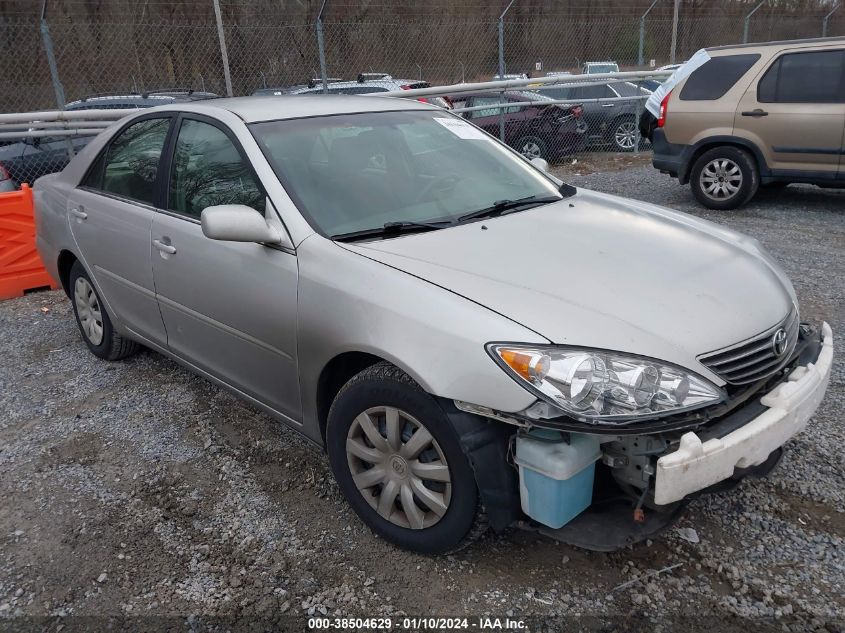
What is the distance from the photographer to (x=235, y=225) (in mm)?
2695

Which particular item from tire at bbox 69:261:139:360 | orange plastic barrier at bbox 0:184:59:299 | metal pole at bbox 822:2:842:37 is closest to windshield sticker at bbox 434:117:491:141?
tire at bbox 69:261:139:360

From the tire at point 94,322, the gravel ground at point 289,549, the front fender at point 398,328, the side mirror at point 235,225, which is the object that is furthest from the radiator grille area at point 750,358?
the tire at point 94,322

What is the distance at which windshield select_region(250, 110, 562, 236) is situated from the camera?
2.93 meters

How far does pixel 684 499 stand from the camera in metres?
2.25

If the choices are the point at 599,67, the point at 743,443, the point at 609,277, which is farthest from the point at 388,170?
the point at 599,67

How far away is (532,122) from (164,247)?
949 cm

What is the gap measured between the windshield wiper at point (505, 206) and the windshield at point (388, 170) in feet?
0.09

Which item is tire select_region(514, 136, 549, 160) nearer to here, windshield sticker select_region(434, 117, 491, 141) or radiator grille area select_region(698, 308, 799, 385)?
windshield sticker select_region(434, 117, 491, 141)

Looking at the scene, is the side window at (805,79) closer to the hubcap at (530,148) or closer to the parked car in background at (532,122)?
the parked car in background at (532,122)

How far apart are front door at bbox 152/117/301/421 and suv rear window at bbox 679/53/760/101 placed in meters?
6.57

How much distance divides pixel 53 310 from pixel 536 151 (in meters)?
8.72

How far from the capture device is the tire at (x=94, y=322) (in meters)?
4.37

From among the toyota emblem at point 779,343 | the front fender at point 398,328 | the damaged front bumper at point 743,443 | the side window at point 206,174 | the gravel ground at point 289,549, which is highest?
the side window at point 206,174

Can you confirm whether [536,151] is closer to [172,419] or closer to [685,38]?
[172,419]
